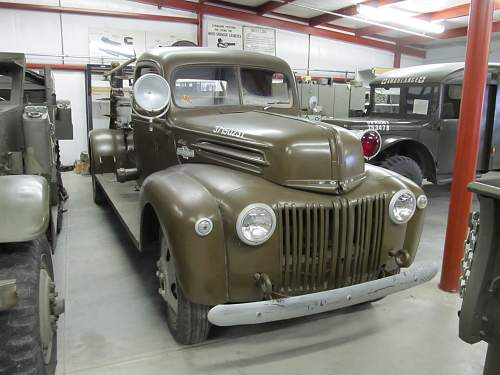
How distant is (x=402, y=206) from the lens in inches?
102

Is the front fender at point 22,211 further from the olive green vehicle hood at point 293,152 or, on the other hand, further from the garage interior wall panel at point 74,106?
the garage interior wall panel at point 74,106

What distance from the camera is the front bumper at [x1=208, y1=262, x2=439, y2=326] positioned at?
6.87 ft

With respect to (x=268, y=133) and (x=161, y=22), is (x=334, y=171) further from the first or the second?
(x=161, y=22)

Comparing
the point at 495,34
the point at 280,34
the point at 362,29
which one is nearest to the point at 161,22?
the point at 280,34

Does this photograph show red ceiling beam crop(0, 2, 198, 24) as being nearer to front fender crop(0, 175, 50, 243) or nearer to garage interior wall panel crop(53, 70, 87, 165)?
garage interior wall panel crop(53, 70, 87, 165)

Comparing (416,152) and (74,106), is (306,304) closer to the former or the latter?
(416,152)

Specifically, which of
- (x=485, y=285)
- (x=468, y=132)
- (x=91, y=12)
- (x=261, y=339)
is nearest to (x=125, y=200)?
(x=261, y=339)

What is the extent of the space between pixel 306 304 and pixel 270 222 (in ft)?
1.41

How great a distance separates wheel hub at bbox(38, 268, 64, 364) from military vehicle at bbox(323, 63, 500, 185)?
3.95 meters

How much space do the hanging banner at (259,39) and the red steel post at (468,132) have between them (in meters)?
8.20

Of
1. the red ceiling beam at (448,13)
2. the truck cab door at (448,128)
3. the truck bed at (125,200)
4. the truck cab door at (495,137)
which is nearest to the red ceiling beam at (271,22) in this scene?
the red ceiling beam at (448,13)

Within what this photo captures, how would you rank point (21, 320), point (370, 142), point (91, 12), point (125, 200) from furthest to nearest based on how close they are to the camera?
point (91, 12) → point (125, 200) → point (370, 142) → point (21, 320)

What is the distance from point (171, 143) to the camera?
334 cm

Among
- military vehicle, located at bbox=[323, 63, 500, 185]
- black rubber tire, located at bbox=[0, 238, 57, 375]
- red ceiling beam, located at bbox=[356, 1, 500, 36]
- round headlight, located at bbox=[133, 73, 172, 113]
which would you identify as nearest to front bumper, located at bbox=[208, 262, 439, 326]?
black rubber tire, located at bbox=[0, 238, 57, 375]
